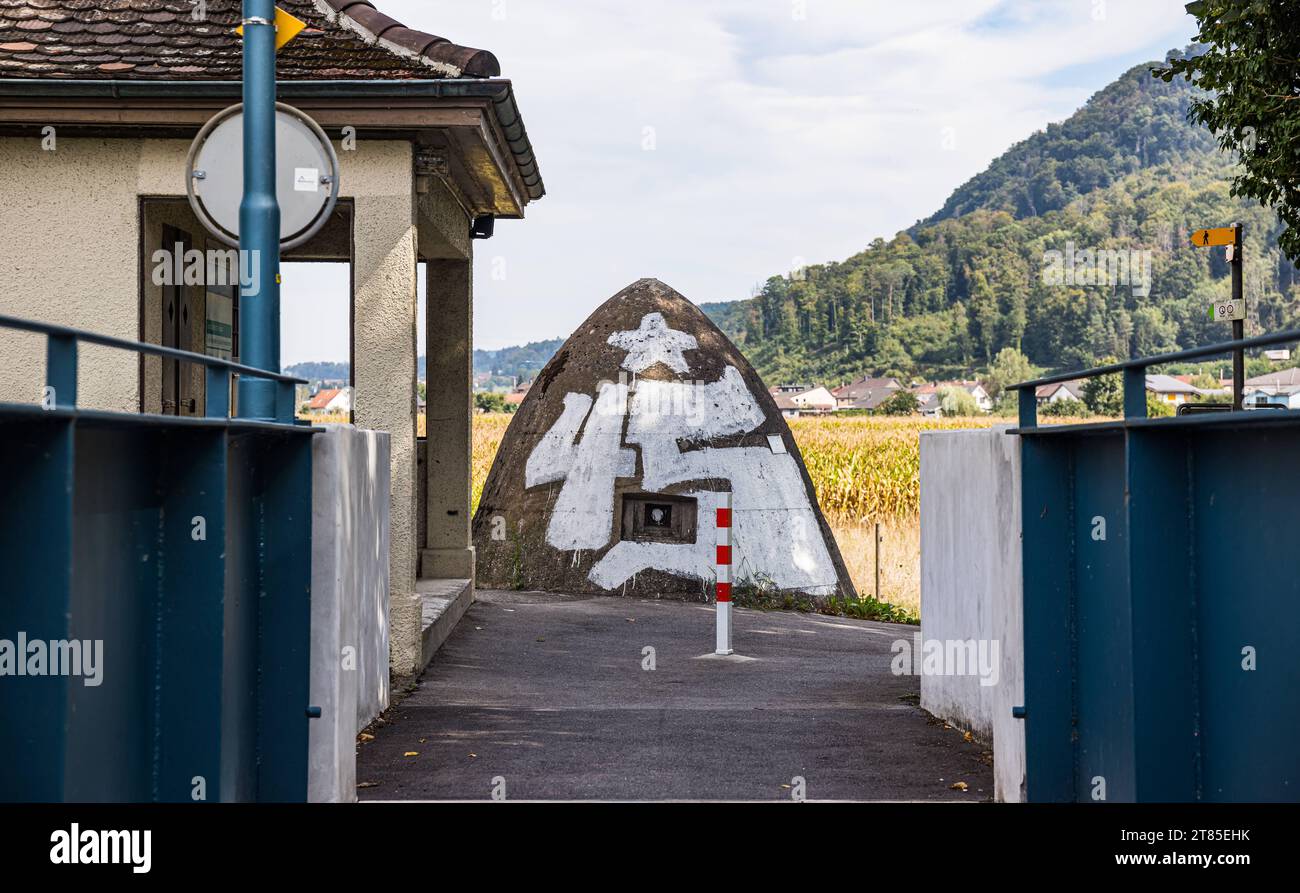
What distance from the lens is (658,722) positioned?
28.5ft

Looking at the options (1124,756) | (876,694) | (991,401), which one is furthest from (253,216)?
(991,401)

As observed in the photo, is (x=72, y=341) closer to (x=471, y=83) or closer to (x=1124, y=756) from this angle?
(x=1124, y=756)

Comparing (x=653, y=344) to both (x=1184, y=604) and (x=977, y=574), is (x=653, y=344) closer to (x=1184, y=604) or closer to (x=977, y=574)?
(x=977, y=574)

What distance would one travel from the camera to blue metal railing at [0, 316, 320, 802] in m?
3.22

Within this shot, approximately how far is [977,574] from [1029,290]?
353ft

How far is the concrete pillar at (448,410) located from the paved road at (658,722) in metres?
0.89

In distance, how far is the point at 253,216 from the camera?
248 inches

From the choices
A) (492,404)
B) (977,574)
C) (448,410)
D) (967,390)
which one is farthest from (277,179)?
(967,390)

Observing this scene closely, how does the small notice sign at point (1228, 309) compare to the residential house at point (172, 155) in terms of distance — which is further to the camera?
the small notice sign at point (1228, 309)

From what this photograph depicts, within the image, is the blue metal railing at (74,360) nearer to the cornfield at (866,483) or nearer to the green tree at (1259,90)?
the green tree at (1259,90)

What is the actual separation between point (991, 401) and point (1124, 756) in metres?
102

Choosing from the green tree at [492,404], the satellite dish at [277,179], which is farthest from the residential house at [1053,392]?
the green tree at [492,404]

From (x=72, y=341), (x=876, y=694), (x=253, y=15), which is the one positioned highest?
(x=253, y=15)

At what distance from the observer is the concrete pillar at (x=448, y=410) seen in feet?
44.8
